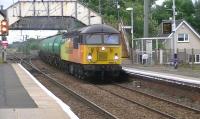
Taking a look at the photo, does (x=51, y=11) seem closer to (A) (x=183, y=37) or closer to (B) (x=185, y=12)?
(A) (x=183, y=37)

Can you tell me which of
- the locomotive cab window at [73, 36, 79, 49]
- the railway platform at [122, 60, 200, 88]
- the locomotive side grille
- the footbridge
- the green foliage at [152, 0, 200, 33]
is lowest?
the railway platform at [122, 60, 200, 88]

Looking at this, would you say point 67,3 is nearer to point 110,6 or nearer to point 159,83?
point 159,83

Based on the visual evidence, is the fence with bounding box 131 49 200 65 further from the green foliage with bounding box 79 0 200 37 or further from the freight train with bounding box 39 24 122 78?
the freight train with bounding box 39 24 122 78

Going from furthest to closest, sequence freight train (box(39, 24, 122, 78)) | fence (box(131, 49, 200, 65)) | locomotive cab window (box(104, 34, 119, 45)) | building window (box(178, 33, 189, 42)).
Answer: building window (box(178, 33, 189, 42)) < fence (box(131, 49, 200, 65)) < locomotive cab window (box(104, 34, 119, 45)) < freight train (box(39, 24, 122, 78))

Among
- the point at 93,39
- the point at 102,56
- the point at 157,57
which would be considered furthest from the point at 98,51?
the point at 157,57

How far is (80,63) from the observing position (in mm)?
29844

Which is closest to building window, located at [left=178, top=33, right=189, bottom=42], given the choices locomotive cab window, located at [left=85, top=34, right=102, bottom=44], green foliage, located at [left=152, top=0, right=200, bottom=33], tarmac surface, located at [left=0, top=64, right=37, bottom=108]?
green foliage, located at [left=152, top=0, right=200, bottom=33]

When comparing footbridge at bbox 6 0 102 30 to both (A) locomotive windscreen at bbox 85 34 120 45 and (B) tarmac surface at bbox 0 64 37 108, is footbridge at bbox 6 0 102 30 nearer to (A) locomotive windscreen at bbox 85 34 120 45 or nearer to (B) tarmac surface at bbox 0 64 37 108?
(A) locomotive windscreen at bbox 85 34 120 45

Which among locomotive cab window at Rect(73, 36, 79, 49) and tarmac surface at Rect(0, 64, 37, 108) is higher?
locomotive cab window at Rect(73, 36, 79, 49)

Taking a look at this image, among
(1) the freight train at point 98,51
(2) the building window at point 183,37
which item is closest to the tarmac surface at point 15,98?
(1) the freight train at point 98,51

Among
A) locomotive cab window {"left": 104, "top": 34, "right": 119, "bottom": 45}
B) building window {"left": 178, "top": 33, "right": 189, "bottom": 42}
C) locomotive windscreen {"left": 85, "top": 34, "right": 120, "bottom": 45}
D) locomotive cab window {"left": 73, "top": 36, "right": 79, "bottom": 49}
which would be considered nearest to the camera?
locomotive windscreen {"left": 85, "top": 34, "right": 120, "bottom": 45}

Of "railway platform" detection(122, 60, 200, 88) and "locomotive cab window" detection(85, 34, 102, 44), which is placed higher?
"locomotive cab window" detection(85, 34, 102, 44)

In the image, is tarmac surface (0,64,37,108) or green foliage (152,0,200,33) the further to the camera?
green foliage (152,0,200,33)

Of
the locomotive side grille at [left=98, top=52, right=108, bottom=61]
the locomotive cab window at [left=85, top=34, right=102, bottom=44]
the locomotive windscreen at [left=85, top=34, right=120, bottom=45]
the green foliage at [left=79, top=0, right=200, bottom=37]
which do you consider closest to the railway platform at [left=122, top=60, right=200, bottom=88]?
the locomotive side grille at [left=98, top=52, right=108, bottom=61]
